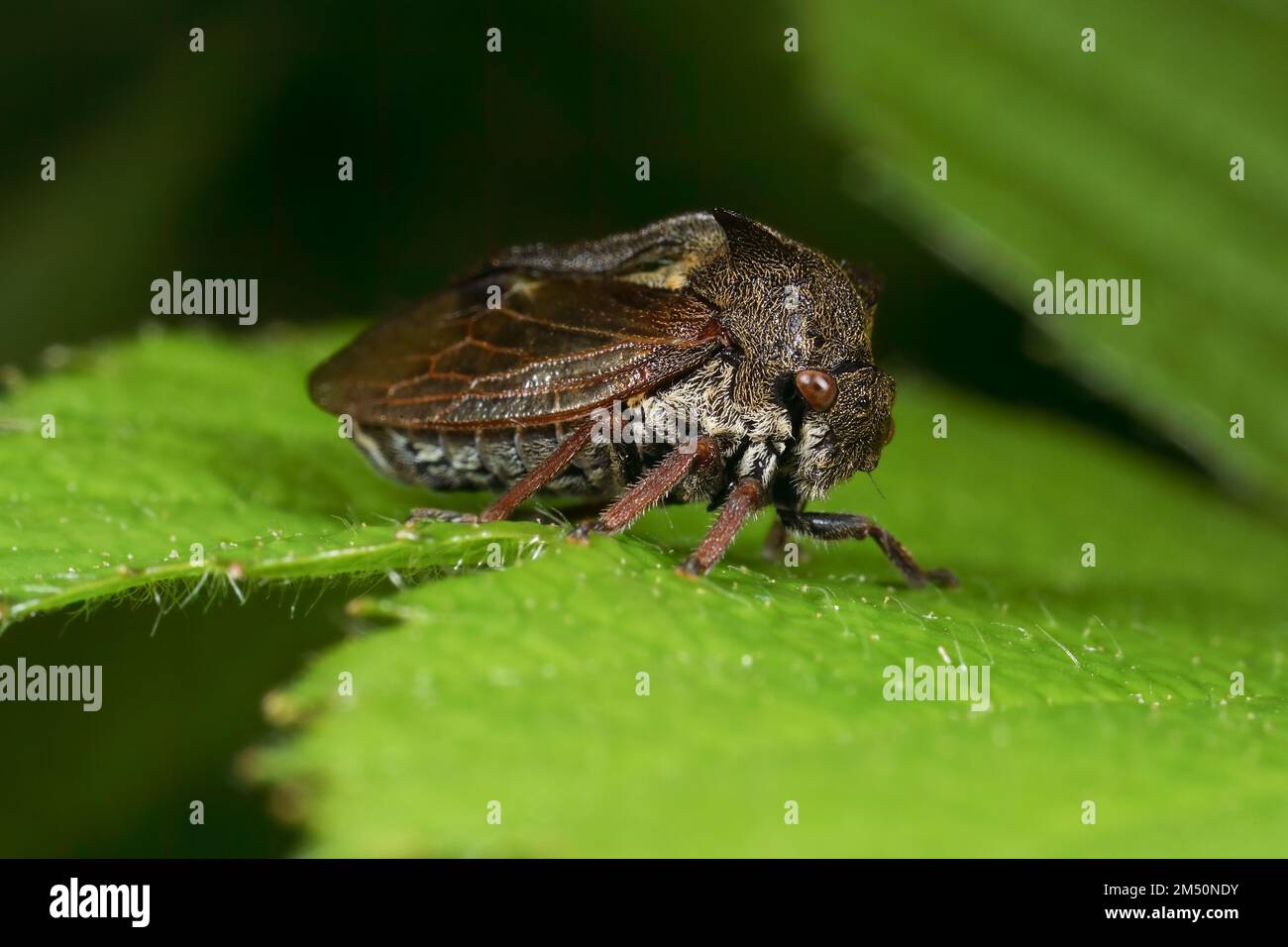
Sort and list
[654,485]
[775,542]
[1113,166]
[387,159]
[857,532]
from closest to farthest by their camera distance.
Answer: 1. [654,485]
2. [857,532]
3. [775,542]
4. [1113,166]
5. [387,159]

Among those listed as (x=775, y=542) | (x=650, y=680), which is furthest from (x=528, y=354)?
(x=650, y=680)

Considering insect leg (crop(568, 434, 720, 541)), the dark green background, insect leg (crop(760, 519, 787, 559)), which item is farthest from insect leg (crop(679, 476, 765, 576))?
the dark green background

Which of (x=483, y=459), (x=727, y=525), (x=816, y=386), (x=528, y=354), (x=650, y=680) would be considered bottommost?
(x=650, y=680)

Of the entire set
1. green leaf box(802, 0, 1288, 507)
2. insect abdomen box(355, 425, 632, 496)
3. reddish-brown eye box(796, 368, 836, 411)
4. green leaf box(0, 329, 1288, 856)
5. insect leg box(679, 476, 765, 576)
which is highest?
green leaf box(802, 0, 1288, 507)

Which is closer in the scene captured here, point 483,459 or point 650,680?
point 650,680

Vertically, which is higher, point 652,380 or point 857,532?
point 652,380

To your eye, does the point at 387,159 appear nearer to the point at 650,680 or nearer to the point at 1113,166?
the point at 1113,166

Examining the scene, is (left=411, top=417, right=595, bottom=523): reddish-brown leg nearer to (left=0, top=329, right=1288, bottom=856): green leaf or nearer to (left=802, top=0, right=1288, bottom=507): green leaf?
(left=0, top=329, right=1288, bottom=856): green leaf

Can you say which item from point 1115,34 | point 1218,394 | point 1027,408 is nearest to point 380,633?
point 1218,394
